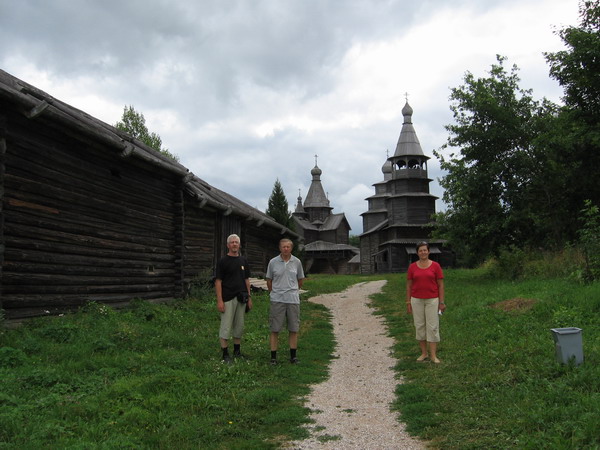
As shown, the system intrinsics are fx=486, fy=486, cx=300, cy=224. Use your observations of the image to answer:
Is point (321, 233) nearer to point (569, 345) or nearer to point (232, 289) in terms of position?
point (232, 289)

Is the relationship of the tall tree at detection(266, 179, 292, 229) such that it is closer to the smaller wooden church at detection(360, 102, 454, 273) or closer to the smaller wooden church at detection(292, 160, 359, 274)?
the smaller wooden church at detection(360, 102, 454, 273)

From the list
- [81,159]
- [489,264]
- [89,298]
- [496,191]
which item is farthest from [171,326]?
[489,264]

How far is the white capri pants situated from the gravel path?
760mm

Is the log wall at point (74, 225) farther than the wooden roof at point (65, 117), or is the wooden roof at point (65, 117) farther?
the log wall at point (74, 225)

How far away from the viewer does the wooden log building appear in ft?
28.9

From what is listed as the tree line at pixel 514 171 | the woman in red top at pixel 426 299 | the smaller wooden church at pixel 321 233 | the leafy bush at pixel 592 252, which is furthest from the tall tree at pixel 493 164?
the smaller wooden church at pixel 321 233

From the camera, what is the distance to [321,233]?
216 ft

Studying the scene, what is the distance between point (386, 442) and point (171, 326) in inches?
264

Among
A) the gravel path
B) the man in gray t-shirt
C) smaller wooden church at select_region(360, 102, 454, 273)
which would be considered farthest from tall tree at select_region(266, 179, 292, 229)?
the man in gray t-shirt

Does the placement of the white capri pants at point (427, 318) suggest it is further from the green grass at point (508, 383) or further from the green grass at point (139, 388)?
the green grass at point (139, 388)

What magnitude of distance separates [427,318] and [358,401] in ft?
7.53

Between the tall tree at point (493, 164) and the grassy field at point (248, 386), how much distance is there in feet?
34.0

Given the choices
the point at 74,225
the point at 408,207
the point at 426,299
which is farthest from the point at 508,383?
the point at 408,207

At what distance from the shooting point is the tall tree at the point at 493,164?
19.9 metres
